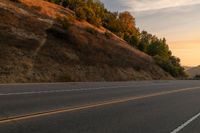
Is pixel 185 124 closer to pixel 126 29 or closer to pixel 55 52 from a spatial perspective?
pixel 55 52

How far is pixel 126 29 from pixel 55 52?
160 ft

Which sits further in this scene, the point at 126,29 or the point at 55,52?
the point at 126,29

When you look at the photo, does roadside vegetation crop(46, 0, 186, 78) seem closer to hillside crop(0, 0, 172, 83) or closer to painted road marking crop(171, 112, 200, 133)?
hillside crop(0, 0, 172, 83)

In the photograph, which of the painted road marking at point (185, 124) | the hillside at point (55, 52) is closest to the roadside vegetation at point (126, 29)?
the hillside at point (55, 52)

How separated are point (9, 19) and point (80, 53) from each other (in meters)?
8.46

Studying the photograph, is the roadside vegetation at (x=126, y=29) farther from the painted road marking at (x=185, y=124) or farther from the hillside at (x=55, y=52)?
the painted road marking at (x=185, y=124)

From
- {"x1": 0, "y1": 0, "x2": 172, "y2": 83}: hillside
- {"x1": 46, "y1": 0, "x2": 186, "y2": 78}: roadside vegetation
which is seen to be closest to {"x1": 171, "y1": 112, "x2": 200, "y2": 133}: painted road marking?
{"x1": 0, "y1": 0, "x2": 172, "y2": 83}: hillside

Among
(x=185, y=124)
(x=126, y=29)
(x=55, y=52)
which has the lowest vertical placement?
(x=185, y=124)

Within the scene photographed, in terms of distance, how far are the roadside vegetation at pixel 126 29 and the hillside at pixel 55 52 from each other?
5.81 meters

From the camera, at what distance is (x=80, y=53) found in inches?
2012

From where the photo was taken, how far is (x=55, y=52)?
46812mm

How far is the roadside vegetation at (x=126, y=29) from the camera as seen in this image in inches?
2879

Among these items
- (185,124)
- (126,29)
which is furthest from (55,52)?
(126,29)

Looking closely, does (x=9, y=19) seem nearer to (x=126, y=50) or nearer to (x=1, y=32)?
(x=1, y=32)
